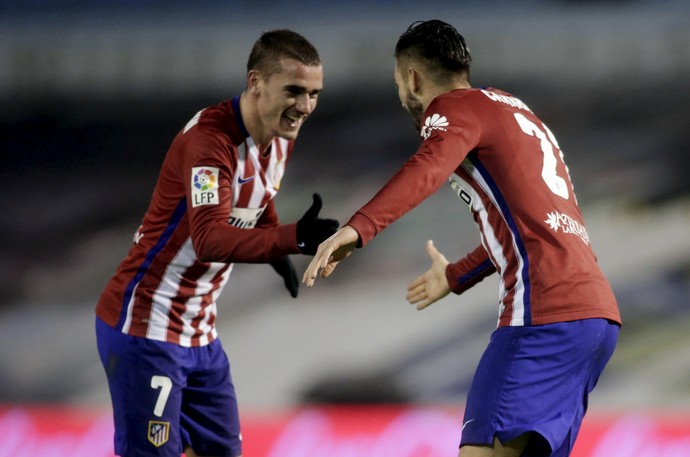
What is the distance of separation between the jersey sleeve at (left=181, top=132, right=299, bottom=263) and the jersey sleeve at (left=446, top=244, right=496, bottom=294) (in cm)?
61

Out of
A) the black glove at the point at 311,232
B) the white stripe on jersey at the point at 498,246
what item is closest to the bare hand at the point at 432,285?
the white stripe on jersey at the point at 498,246

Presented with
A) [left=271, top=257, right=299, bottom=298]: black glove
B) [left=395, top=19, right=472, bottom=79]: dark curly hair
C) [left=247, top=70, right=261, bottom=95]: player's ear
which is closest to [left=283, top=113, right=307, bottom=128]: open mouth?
[left=247, top=70, right=261, bottom=95]: player's ear

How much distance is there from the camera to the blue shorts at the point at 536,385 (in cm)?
232

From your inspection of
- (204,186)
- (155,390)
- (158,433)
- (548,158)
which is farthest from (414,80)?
(158,433)

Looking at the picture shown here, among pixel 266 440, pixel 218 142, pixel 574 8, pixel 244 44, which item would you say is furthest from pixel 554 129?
pixel 218 142

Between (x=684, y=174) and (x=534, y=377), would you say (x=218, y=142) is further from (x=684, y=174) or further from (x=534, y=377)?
(x=684, y=174)

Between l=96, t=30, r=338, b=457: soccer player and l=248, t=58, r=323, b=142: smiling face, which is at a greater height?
l=248, t=58, r=323, b=142: smiling face

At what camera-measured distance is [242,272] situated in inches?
210

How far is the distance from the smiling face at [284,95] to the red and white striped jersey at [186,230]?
0.09 metres

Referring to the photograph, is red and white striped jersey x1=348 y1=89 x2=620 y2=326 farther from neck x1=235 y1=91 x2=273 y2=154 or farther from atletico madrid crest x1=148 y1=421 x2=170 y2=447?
atletico madrid crest x1=148 y1=421 x2=170 y2=447

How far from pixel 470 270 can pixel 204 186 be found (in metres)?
0.89

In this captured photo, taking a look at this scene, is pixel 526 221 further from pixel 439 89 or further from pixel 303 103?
pixel 303 103

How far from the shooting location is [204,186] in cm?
277

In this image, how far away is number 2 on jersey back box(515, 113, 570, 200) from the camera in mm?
2484
